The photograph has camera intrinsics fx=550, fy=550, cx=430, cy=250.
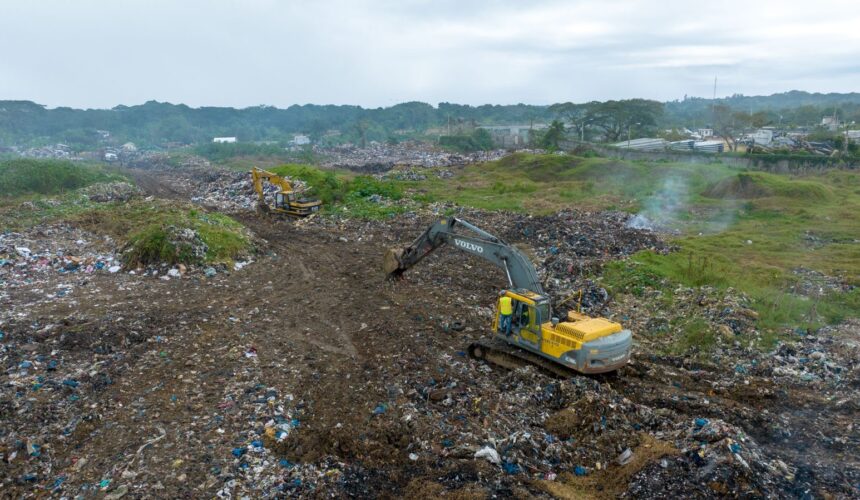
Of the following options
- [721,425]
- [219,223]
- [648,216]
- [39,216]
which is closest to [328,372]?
[721,425]

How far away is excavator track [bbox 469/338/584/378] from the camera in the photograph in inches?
304

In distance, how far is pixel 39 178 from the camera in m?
24.7

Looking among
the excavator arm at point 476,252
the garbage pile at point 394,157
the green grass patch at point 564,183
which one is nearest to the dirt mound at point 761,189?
the green grass patch at point 564,183

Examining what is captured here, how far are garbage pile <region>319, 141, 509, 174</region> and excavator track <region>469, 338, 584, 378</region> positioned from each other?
27399 millimetres

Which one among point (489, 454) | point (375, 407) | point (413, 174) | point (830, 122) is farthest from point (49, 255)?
point (830, 122)

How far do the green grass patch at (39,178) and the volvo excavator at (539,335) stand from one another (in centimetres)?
2303

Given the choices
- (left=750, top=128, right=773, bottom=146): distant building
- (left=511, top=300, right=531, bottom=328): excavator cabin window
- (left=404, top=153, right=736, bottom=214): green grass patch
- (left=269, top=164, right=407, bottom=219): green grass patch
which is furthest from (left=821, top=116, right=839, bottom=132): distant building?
(left=511, top=300, right=531, bottom=328): excavator cabin window

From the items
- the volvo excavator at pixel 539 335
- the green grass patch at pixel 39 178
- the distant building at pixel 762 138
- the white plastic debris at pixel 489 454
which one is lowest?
the white plastic debris at pixel 489 454

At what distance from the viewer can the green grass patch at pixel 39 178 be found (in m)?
23.6

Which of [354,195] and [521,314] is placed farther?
[354,195]

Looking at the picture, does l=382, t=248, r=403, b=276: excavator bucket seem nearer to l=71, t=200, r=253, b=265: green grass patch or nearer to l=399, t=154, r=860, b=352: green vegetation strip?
l=399, t=154, r=860, b=352: green vegetation strip

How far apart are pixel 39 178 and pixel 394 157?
26.8 metres

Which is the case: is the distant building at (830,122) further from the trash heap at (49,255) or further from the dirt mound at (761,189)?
the trash heap at (49,255)

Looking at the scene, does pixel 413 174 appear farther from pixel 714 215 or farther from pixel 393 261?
pixel 393 261
